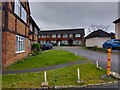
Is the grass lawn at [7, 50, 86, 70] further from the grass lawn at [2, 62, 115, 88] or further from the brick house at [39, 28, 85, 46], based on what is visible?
the brick house at [39, 28, 85, 46]

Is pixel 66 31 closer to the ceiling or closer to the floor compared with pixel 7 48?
closer to the ceiling

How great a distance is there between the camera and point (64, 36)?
75.8 meters

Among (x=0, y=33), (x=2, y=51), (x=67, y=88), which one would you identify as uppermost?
(x=0, y=33)

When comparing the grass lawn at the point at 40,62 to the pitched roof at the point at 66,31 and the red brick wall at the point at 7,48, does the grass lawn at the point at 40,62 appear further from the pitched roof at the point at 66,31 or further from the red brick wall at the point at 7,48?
the pitched roof at the point at 66,31

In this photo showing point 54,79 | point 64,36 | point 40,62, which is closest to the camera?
point 54,79

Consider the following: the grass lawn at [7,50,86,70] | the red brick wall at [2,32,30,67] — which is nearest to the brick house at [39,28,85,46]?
the grass lawn at [7,50,86,70]

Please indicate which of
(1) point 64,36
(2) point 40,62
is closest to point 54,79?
(2) point 40,62

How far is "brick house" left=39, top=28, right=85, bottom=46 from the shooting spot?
72231 millimetres

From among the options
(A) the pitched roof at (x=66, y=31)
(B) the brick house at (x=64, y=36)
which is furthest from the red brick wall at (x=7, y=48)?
(A) the pitched roof at (x=66, y=31)

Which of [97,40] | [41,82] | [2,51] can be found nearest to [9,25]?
[2,51]

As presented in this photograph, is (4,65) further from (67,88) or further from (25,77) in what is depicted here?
(67,88)

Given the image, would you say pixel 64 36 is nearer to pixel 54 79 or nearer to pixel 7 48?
pixel 7 48

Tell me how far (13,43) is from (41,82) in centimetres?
657

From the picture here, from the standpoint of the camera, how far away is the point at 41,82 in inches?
336
